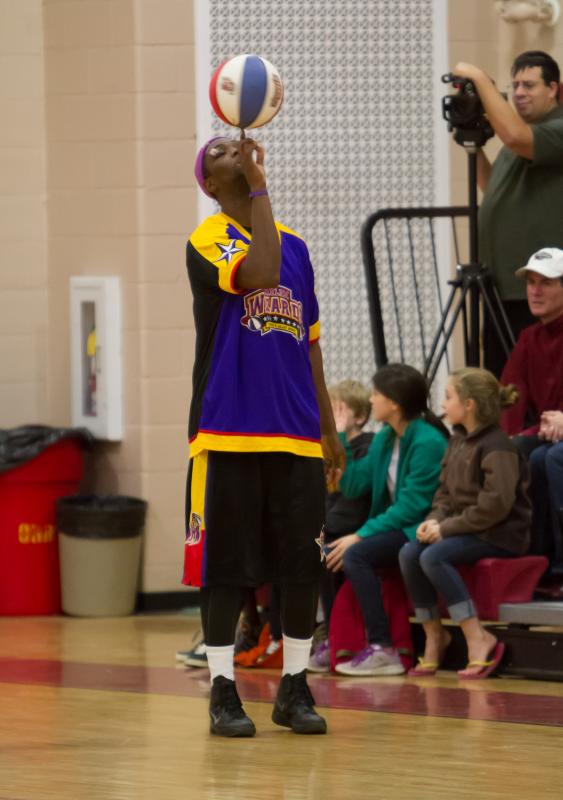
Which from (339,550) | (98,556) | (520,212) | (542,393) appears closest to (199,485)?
(339,550)

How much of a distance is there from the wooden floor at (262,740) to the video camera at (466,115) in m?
2.22

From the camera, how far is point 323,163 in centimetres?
802

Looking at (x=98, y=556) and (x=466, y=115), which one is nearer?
(x=466, y=115)

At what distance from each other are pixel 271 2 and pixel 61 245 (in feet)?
5.40

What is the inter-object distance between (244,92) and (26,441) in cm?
385

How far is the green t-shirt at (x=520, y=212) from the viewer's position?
6.42m

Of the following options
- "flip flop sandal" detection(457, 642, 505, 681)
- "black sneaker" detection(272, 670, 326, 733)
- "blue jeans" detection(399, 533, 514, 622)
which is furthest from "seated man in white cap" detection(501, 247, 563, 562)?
"black sneaker" detection(272, 670, 326, 733)

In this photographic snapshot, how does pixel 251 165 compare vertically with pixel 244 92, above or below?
below

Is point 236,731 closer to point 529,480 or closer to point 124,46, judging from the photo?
point 529,480

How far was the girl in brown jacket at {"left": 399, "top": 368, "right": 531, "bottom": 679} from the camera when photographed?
5.70 metres

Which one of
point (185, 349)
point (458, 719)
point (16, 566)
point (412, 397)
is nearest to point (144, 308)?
point (185, 349)

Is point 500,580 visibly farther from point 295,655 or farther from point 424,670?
point 295,655

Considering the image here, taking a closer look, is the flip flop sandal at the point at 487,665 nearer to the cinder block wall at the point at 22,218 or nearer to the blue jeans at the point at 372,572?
the blue jeans at the point at 372,572

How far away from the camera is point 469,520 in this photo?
5.74m
